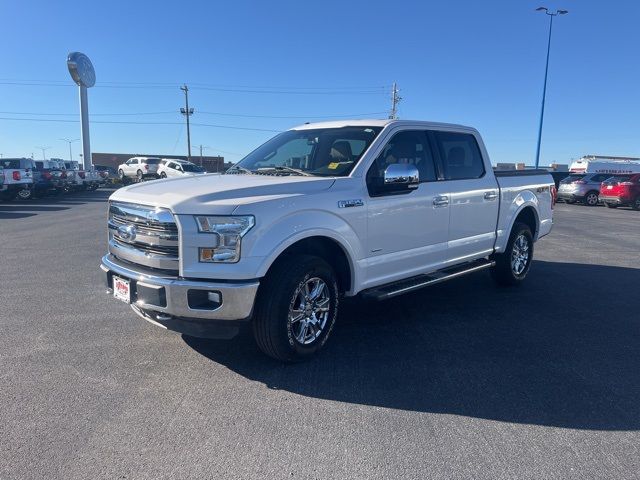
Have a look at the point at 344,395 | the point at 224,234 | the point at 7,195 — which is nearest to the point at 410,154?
the point at 224,234

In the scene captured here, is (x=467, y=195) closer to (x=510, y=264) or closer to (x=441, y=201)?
(x=441, y=201)

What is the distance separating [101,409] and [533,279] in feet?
20.8

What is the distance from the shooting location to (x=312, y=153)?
16.6ft

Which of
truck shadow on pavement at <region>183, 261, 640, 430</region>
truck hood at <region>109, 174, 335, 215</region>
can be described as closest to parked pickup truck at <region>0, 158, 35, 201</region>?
truck hood at <region>109, 174, 335, 215</region>

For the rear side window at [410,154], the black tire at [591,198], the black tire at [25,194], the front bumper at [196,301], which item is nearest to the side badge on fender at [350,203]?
the rear side window at [410,154]

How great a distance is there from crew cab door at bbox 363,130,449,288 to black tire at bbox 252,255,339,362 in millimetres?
703

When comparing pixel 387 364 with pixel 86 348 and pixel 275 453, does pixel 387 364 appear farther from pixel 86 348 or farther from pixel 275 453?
pixel 86 348

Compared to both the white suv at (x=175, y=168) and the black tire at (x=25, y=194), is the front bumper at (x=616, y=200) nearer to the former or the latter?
the black tire at (x=25, y=194)

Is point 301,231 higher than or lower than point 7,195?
higher

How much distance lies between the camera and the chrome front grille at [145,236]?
3.75 meters

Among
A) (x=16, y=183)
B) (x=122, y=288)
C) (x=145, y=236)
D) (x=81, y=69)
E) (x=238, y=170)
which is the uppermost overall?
(x=81, y=69)

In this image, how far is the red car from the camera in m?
22.2

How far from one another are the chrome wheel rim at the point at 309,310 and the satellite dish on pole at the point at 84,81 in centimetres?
3416

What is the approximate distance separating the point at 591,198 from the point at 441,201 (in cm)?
Result: 2299
